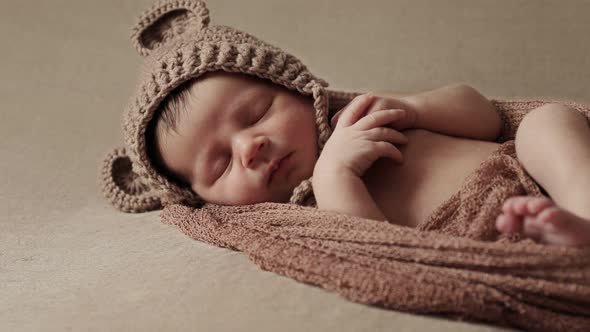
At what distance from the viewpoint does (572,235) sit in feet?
2.55

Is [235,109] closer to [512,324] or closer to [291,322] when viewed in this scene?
[291,322]

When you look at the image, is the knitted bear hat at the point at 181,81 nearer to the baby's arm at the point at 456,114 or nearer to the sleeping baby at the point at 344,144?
the sleeping baby at the point at 344,144

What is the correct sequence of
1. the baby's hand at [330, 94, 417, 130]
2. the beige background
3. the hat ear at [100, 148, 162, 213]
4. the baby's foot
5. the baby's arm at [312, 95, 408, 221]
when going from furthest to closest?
the hat ear at [100, 148, 162, 213], the baby's hand at [330, 94, 417, 130], the baby's arm at [312, 95, 408, 221], the beige background, the baby's foot

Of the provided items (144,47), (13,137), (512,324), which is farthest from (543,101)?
(13,137)

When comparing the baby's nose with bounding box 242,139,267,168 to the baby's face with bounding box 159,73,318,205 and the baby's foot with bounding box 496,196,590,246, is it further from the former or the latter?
the baby's foot with bounding box 496,196,590,246

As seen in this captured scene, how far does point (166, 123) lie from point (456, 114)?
0.54 metres

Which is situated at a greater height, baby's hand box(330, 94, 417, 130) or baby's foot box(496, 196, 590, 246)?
baby's hand box(330, 94, 417, 130)

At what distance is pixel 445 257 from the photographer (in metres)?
0.84

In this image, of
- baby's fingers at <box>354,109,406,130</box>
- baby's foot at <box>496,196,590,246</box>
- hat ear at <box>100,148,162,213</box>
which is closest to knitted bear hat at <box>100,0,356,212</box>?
hat ear at <box>100,148,162,213</box>

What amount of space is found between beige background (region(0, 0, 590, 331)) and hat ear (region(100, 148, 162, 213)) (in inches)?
1.5

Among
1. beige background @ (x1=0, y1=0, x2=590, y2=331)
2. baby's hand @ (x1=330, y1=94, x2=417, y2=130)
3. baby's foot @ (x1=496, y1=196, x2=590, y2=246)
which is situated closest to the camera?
baby's foot @ (x1=496, y1=196, x2=590, y2=246)

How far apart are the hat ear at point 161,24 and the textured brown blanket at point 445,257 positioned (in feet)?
1.68

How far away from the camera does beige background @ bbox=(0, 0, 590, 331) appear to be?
88 centimetres

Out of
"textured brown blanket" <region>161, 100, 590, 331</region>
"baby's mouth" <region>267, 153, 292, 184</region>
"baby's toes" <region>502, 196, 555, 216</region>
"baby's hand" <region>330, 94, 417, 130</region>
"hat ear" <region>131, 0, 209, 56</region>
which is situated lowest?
"textured brown blanket" <region>161, 100, 590, 331</region>
